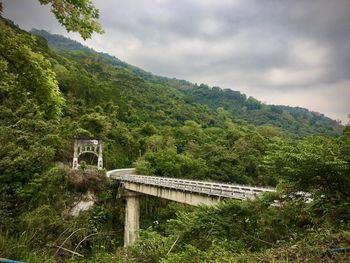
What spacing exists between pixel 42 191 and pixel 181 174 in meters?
19.8

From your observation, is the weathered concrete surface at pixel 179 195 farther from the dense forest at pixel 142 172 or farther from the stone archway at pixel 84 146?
the stone archway at pixel 84 146

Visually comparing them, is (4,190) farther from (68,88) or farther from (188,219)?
(68,88)

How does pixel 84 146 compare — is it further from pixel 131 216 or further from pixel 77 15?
pixel 77 15

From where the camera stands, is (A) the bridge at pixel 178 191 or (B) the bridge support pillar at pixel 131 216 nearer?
(A) the bridge at pixel 178 191

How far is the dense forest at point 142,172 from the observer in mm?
6238

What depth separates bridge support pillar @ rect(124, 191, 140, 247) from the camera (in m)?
30.2

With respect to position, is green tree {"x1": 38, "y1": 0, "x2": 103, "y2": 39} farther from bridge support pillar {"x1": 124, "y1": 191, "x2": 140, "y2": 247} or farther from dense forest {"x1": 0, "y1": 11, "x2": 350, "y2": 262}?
bridge support pillar {"x1": 124, "y1": 191, "x2": 140, "y2": 247}

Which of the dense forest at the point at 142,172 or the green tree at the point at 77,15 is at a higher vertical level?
the green tree at the point at 77,15

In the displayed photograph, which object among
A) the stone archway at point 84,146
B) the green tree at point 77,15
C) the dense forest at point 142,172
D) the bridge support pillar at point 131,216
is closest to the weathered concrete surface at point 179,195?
the dense forest at point 142,172

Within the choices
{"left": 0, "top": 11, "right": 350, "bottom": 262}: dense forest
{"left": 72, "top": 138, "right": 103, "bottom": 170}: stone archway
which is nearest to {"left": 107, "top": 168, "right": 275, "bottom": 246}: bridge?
{"left": 0, "top": 11, "right": 350, "bottom": 262}: dense forest

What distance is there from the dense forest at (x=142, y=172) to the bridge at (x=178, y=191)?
1999 millimetres

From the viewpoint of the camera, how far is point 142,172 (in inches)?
1640

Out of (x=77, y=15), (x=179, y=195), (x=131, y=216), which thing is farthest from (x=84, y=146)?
(x=77, y=15)

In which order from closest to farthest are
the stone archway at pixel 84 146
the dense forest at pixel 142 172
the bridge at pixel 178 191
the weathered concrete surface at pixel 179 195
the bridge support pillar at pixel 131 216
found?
the dense forest at pixel 142 172 < the bridge at pixel 178 191 < the weathered concrete surface at pixel 179 195 < the bridge support pillar at pixel 131 216 < the stone archway at pixel 84 146
